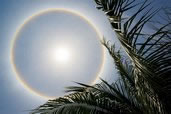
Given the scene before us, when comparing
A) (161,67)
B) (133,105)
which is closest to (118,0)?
(161,67)

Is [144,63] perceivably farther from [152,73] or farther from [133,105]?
[133,105]

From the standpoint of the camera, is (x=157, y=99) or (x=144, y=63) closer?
(x=144, y=63)

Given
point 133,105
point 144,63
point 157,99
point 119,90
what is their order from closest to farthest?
point 144,63 → point 157,99 → point 133,105 → point 119,90

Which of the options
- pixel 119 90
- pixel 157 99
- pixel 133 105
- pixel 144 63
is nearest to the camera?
pixel 144 63

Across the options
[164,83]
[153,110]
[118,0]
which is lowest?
[153,110]

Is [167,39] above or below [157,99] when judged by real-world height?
above

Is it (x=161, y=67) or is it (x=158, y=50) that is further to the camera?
(x=161, y=67)

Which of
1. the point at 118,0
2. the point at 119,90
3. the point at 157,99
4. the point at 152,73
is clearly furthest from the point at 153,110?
the point at 119,90

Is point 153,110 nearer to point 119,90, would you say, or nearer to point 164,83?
point 164,83

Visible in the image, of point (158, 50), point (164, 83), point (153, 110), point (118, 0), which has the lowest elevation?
point (153, 110)
